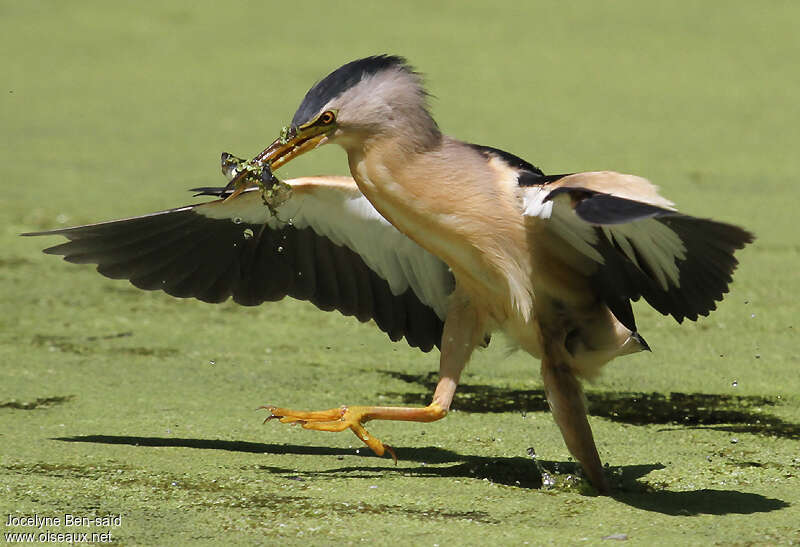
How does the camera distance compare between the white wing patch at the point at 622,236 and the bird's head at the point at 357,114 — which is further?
the bird's head at the point at 357,114

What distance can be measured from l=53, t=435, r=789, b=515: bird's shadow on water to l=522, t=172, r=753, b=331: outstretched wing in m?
0.51

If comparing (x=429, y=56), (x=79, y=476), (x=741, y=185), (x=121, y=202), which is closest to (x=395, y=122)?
(x=79, y=476)

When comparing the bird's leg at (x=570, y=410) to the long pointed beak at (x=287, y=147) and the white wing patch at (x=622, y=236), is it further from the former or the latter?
the long pointed beak at (x=287, y=147)

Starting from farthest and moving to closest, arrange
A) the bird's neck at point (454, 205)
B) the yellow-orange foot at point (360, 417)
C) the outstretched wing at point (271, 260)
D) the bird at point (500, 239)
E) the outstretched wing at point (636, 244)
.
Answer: the outstretched wing at point (271, 260)
the yellow-orange foot at point (360, 417)
the bird's neck at point (454, 205)
the bird at point (500, 239)
the outstretched wing at point (636, 244)

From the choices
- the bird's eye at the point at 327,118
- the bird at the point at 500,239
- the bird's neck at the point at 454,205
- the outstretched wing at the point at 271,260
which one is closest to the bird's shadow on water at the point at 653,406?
the outstretched wing at the point at 271,260

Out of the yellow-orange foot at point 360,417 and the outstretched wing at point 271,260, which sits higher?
the outstretched wing at point 271,260

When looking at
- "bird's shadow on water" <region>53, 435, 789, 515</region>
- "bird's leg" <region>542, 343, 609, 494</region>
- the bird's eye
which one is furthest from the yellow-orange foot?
the bird's eye

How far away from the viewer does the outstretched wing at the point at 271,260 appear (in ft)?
14.8

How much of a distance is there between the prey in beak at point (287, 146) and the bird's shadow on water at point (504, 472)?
0.90 meters

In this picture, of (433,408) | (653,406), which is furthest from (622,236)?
(653,406)

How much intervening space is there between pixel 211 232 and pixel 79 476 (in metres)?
1.23

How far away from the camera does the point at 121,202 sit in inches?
316

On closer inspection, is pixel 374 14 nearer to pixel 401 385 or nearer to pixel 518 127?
pixel 518 127

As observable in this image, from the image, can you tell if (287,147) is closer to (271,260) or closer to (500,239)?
(500,239)
